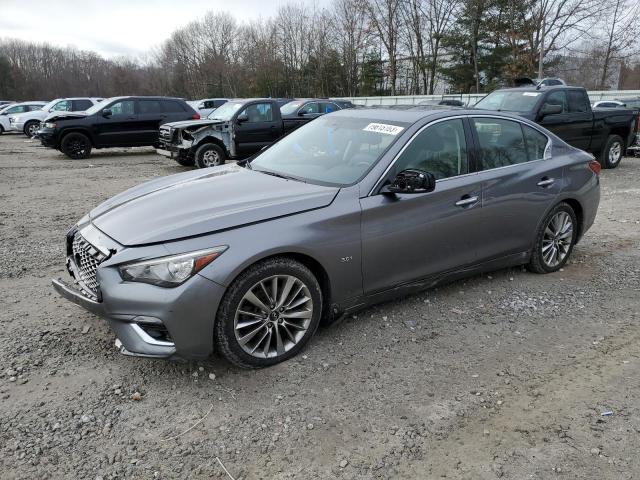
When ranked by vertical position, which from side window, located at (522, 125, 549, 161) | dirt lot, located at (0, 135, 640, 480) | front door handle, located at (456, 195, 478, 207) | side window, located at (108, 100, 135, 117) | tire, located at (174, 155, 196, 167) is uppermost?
side window, located at (108, 100, 135, 117)

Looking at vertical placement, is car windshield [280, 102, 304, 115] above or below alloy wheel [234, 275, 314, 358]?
above

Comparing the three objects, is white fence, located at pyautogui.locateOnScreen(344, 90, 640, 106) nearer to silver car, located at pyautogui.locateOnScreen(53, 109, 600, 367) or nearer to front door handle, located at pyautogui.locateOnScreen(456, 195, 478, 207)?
silver car, located at pyautogui.locateOnScreen(53, 109, 600, 367)

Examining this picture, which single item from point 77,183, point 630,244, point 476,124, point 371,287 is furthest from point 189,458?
point 77,183

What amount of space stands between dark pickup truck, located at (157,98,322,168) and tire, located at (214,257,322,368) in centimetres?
920

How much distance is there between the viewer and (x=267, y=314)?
3.19 meters

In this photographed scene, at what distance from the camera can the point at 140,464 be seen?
247 centimetres

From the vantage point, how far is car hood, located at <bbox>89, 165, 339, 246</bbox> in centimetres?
304

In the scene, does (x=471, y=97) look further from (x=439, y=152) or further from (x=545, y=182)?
(x=439, y=152)

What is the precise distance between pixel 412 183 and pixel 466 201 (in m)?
0.78

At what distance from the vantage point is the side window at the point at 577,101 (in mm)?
11168

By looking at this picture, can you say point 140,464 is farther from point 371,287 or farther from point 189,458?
point 371,287

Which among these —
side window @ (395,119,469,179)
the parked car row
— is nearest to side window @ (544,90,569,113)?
the parked car row

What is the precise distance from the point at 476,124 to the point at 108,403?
3498 millimetres

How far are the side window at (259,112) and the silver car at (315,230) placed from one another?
26.9ft
